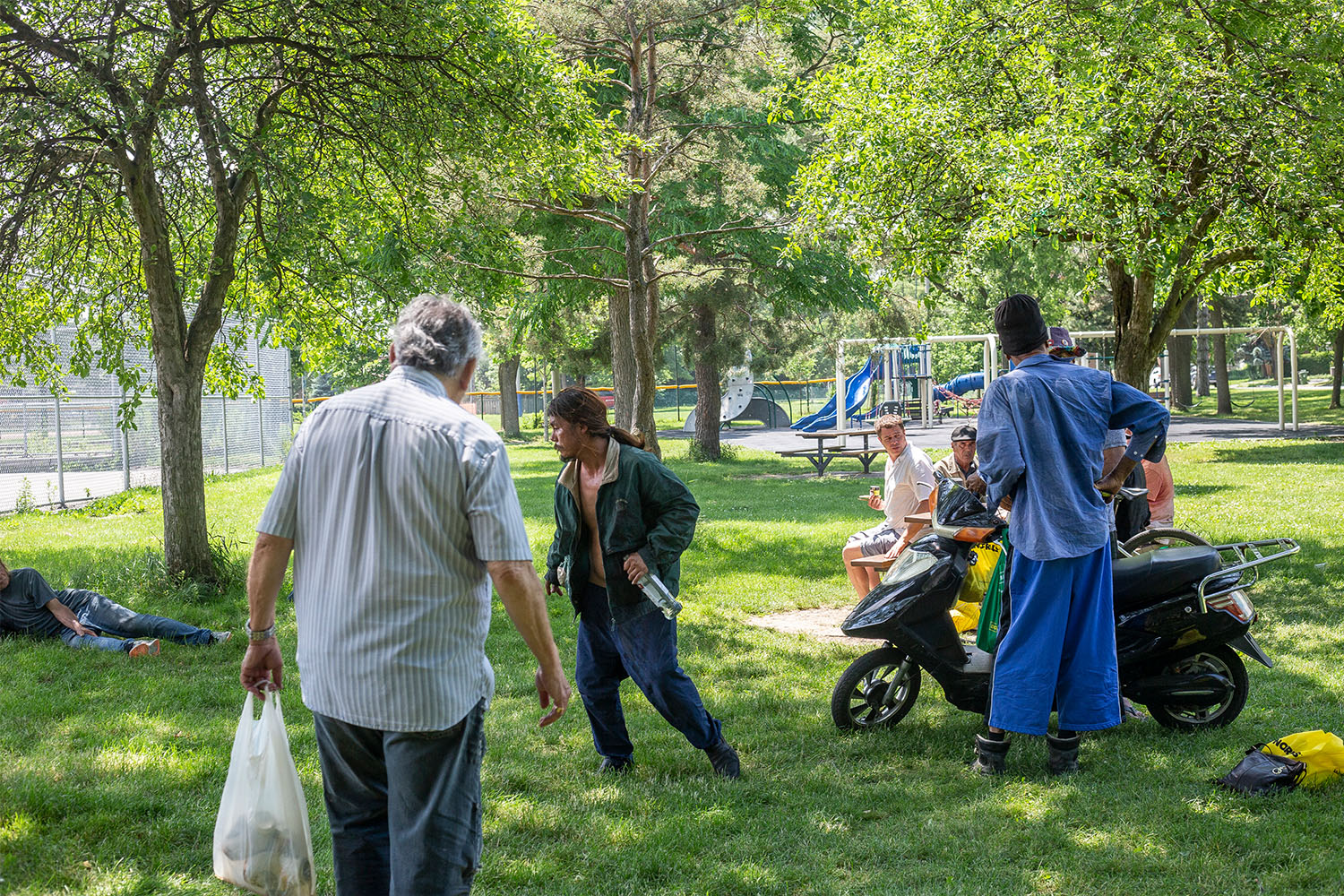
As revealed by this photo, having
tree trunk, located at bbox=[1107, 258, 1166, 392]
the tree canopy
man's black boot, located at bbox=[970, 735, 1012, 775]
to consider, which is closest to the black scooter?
man's black boot, located at bbox=[970, 735, 1012, 775]

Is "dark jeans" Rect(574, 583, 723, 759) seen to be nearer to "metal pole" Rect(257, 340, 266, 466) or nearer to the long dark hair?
the long dark hair

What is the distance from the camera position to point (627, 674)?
16.4 feet

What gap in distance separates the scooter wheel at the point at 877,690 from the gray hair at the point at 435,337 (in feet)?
10.8

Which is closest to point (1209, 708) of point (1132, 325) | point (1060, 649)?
point (1060, 649)

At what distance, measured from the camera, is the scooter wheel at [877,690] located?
18.2 feet

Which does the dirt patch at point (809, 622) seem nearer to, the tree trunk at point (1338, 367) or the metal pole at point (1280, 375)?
the metal pole at point (1280, 375)

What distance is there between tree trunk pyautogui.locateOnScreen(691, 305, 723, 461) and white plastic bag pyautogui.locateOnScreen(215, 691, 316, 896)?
21774 millimetres

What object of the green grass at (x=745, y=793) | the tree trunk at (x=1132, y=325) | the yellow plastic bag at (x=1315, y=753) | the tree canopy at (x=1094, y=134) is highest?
the tree canopy at (x=1094, y=134)

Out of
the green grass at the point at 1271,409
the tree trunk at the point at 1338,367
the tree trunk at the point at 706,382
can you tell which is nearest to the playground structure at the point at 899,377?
the tree trunk at the point at 706,382

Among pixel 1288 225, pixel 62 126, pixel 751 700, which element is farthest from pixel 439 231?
pixel 1288 225

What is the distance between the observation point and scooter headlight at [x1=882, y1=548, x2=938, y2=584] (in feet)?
17.3

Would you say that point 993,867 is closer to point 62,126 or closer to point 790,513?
point 62,126

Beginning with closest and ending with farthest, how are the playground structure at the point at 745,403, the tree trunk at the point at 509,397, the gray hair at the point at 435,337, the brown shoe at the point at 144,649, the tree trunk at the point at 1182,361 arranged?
1. the gray hair at the point at 435,337
2. the brown shoe at the point at 144,649
3. the playground structure at the point at 745,403
4. the tree trunk at the point at 1182,361
5. the tree trunk at the point at 509,397

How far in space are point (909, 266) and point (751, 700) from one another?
4489 millimetres
